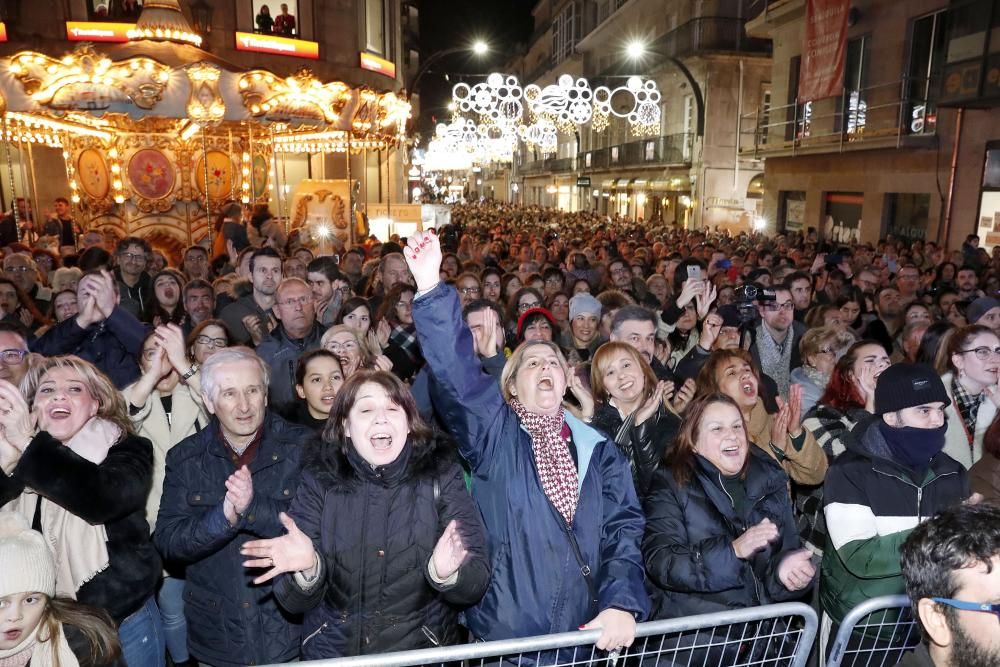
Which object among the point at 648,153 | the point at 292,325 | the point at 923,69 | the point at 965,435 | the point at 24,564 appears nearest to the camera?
the point at 24,564

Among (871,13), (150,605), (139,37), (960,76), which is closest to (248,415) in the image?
(150,605)

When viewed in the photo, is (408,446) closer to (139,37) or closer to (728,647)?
(728,647)

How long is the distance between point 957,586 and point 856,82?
22.6 m

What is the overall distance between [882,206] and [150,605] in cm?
2131

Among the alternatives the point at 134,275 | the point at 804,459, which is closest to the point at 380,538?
the point at 804,459

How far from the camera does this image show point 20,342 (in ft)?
14.2

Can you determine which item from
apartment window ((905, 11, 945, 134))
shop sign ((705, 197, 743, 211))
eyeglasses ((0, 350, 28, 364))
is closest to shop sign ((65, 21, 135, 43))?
eyeglasses ((0, 350, 28, 364))

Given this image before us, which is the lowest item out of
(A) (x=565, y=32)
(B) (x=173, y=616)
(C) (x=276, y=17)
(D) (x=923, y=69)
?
(B) (x=173, y=616)

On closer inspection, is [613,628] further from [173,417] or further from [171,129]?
[171,129]

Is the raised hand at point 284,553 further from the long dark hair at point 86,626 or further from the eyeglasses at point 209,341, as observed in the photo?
the eyeglasses at point 209,341

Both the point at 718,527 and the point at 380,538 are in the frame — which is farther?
the point at 718,527

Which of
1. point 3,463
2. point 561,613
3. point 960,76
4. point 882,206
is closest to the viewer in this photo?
point 561,613

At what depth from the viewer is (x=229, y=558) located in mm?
3133

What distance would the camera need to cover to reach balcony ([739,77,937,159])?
17516 millimetres
